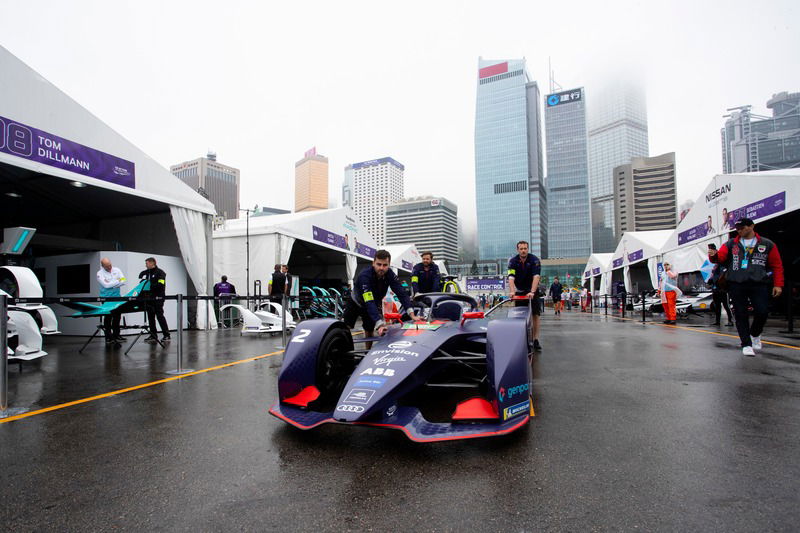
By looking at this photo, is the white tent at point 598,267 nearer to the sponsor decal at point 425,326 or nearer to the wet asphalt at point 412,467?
the wet asphalt at point 412,467

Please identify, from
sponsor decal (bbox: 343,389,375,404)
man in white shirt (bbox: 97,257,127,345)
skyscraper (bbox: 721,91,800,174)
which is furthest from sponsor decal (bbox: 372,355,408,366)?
skyscraper (bbox: 721,91,800,174)

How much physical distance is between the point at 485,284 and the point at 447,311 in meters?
57.9

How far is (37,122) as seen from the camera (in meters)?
7.57

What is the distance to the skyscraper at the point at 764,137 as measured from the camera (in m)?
114

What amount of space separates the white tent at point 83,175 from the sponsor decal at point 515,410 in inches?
351

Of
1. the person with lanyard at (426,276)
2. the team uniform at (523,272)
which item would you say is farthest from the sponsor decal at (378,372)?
the person with lanyard at (426,276)

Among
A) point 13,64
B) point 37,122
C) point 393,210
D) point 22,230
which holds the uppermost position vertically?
point 393,210

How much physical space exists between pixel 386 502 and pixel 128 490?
123cm

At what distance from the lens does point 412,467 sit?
2170 millimetres

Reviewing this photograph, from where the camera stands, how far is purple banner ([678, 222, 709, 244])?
14.6 metres

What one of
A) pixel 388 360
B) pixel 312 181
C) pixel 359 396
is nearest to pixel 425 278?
pixel 388 360

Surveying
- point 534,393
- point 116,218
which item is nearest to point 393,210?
point 116,218

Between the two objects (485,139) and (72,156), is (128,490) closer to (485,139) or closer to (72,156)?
(72,156)

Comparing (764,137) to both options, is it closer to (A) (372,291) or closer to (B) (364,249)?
(B) (364,249)
